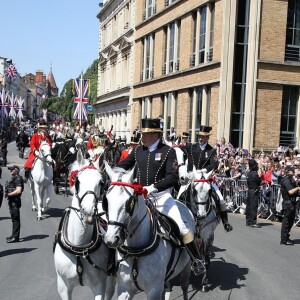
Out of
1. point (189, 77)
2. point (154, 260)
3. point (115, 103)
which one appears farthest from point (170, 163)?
point (115, 103)

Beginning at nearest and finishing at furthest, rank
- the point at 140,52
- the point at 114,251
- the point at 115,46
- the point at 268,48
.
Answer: the point at 114,251, the point at 268,48, the point at 140,52, the point at 115,46

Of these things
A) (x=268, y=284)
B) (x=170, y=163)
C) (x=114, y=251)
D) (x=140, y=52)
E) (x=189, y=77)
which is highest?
(x=140, y=52)

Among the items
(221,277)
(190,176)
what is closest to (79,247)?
(190,176)

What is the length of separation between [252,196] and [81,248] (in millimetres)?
11348

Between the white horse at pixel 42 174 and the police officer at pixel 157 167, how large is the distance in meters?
8.04

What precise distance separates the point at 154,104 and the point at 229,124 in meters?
12.4

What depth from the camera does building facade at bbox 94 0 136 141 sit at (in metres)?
45.5

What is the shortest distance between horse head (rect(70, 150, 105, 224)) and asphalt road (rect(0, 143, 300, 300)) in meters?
2.89

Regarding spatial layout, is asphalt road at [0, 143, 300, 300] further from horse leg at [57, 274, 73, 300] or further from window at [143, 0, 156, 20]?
window at [143, 0, 156, 20]

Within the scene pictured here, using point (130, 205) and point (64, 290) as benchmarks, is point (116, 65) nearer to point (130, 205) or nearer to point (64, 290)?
point (64, 290)

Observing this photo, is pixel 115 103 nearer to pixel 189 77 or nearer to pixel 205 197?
pixel 189 77

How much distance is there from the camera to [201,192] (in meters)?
8.95

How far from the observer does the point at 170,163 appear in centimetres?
687

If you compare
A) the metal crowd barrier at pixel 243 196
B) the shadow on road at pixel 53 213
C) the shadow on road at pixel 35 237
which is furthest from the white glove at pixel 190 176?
the metal crowd barrier at pixel 243 196
